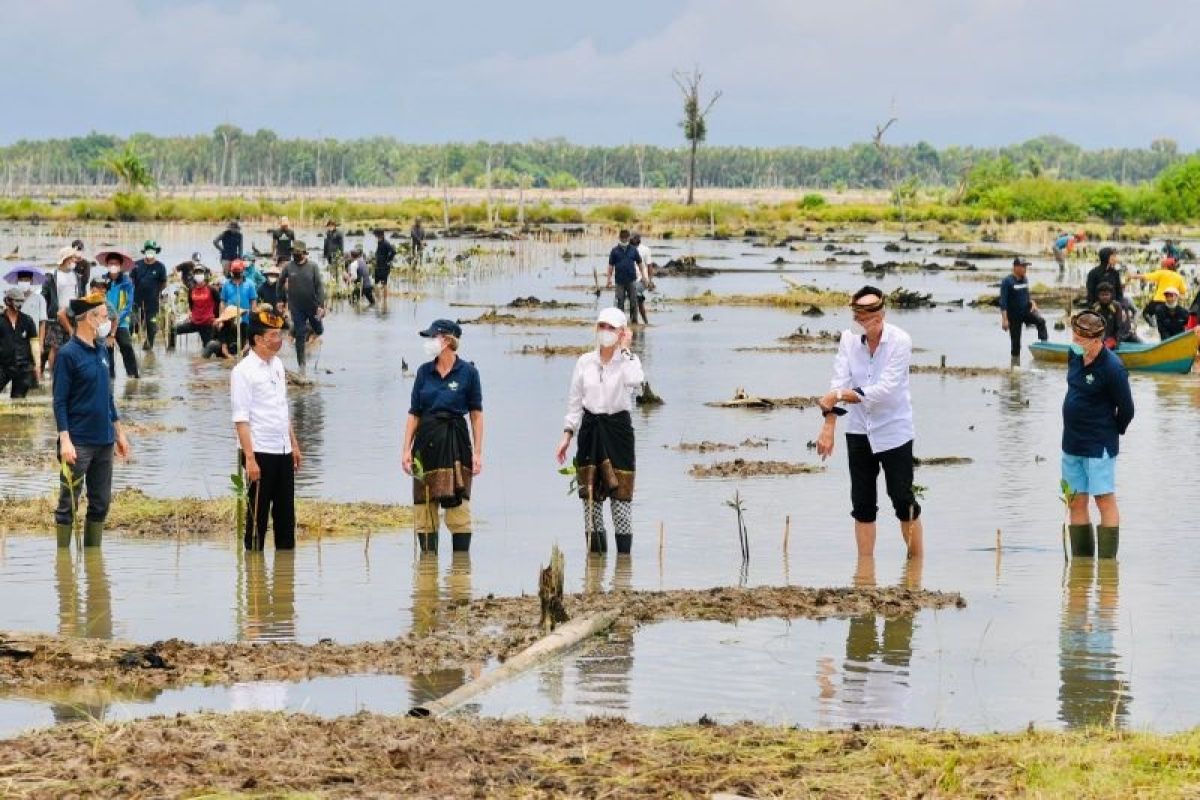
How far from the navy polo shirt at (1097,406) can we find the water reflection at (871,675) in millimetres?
2210

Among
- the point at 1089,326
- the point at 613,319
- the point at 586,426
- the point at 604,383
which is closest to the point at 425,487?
the point at 586,426

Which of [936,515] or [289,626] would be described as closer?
[289,626]

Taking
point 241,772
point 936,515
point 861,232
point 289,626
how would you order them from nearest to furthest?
1. point 241,772
2. point 289,626
3. point 936,515
4. point 861,232

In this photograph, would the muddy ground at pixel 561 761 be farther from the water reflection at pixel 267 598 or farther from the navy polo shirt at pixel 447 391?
the navy polo shirt at pixel 447 391

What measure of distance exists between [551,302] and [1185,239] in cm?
4911

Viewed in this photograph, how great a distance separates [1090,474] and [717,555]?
2.46 metres

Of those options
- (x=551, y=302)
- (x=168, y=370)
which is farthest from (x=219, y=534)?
(x=551, y=302)

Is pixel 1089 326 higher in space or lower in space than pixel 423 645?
higher

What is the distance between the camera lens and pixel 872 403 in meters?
12.0

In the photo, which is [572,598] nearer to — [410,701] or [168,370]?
[410,701]

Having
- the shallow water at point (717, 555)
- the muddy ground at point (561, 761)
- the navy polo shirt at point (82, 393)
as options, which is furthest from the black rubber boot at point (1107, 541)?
the navy polo shirt at point (82, 393)

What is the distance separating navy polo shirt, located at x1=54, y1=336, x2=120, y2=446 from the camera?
12562mm

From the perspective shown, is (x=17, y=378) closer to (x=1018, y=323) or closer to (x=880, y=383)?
(x=880, y=383)

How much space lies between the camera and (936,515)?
1553cm
